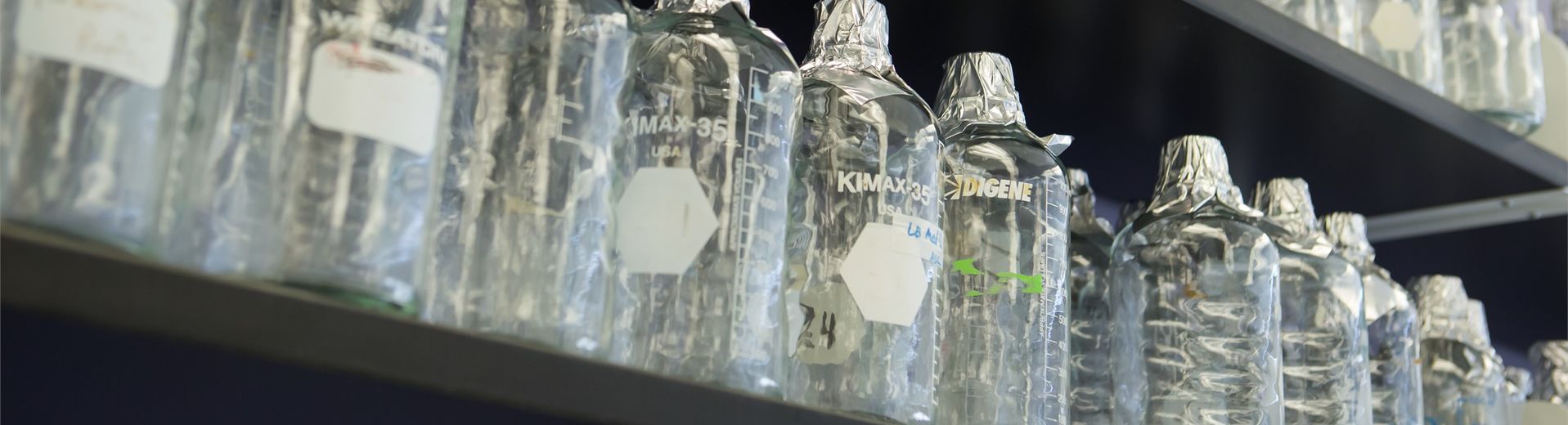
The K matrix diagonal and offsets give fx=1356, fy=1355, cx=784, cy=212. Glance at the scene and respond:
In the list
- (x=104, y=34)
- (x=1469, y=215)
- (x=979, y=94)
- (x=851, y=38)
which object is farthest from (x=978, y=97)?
(x=1469, y=215)

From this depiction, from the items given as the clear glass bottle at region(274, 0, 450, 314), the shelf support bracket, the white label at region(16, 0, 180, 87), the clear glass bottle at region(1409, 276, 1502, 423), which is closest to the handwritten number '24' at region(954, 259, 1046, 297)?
the clear glass bottle at region(274, 0, 450, 314)

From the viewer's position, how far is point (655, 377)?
0.75 metres

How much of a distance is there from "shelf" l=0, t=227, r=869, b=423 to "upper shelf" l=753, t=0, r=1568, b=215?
1.80 feet

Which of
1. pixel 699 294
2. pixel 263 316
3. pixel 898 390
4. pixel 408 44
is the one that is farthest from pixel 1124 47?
pixel 263 316

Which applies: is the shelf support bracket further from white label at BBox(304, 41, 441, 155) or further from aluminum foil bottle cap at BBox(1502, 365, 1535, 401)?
white label at BBox(304, 41, 441, 155)

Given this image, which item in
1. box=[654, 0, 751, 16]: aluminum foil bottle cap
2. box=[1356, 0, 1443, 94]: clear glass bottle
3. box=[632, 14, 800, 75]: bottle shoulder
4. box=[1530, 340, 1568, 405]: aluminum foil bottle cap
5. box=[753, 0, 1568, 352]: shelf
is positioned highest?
box=[1356, 0, 1443, 94]: clear glass bottle

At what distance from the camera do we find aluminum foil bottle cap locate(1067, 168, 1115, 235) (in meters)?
1.38

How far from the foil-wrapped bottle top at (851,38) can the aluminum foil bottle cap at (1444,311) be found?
973mm

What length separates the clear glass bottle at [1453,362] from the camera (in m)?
1.65

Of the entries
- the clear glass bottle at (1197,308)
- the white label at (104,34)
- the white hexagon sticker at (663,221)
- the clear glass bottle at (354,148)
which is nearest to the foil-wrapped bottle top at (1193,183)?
the clear glass bottle at (1197,308)

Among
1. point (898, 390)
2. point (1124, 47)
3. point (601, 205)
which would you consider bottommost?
point (898, 390)

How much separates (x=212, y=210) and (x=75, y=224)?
0.26 ft

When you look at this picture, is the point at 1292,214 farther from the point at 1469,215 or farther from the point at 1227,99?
the point at 1469,215

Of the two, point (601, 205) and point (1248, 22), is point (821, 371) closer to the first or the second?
point (601, 205)
